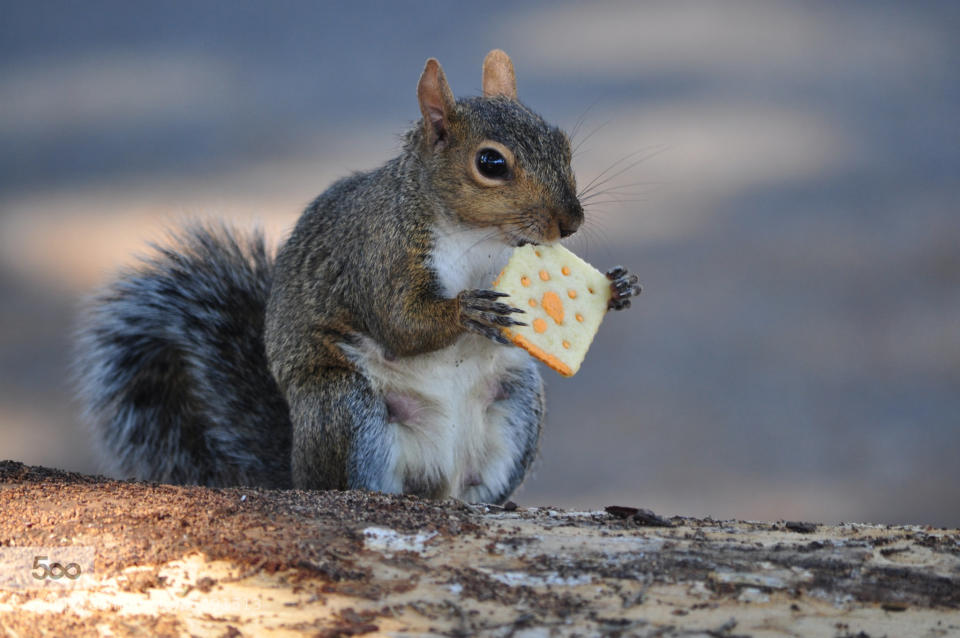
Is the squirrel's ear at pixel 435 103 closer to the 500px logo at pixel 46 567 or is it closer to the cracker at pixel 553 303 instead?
the cracker at pixel 553 303

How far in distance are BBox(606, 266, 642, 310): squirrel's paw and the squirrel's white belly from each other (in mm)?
212

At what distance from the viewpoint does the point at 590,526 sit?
4.56 ft

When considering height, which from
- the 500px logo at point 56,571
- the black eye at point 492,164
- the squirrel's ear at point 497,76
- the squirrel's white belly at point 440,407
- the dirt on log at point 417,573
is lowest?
the 500px logo at point 56,571

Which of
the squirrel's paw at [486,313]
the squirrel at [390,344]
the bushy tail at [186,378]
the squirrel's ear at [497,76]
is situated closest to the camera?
the squirrel's paw at [486,313]

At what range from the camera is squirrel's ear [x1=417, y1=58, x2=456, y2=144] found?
1795 mm

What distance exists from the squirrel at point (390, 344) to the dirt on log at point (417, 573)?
0.41 meters

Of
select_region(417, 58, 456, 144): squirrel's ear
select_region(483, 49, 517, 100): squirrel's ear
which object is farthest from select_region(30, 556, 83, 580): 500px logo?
select_region(483, 49, 517, 100): squirrel's ear

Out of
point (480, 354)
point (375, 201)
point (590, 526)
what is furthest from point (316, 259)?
point (590, 526)

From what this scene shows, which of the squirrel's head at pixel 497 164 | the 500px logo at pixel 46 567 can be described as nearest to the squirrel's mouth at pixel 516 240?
the squirrel's head at pixel 497 164

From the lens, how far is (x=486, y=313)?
162cm

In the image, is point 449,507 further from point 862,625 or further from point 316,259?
point 316,259

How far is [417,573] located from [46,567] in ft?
Result: 1.19

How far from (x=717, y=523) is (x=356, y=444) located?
596mm

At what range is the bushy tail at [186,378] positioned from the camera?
2148 mm
